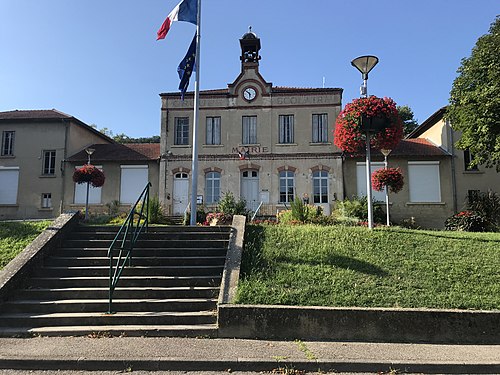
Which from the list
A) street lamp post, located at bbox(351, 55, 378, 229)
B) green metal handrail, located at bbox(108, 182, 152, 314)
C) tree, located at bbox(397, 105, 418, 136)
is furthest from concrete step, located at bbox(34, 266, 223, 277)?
tree, located at bbox(397, 105, 418, 136)

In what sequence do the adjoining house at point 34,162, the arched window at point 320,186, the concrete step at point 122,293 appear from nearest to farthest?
the concrete step at point 122,293 → the arched window at point 320,186 → the adjoining house at point 34,162

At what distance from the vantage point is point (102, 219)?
51.1 feet

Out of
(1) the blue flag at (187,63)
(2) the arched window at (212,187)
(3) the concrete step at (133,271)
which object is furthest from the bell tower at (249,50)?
(3) the concrete step at (133,271)

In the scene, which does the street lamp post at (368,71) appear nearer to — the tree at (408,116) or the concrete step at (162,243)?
the concrete step at (162,243)

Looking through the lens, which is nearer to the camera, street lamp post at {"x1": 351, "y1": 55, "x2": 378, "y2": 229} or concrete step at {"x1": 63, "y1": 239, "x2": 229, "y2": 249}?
concrete step at {"x1": 63, "y1": 239, "x2": 229, "y2": 249}

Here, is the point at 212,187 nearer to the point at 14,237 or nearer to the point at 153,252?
the point at 14,237

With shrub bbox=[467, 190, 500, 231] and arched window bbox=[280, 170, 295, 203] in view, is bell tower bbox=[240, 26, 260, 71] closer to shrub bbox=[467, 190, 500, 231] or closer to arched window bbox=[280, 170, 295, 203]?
arched window bbox=[280, 170, 295, 203]

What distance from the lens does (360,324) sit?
20.3ft

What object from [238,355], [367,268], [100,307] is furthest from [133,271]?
[367,268]

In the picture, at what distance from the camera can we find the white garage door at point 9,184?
23.2 m

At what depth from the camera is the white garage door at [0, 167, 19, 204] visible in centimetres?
2323

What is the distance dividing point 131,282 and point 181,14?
28.8 feet

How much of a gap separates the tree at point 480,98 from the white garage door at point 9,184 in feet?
77.3

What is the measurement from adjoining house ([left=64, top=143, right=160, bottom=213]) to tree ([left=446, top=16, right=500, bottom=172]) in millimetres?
15476
